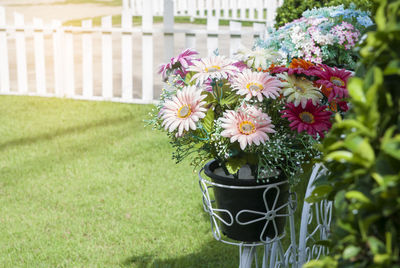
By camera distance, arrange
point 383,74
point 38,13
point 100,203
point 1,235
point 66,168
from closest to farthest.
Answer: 1. point 383,74
2. point 1,235
3. point 100,203
4. point 66,168
5. point 38,13

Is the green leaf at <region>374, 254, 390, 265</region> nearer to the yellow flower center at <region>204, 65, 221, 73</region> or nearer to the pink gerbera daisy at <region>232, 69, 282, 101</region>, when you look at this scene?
the pink gerbera daisy at <region>232, 69, 282, 101</region>

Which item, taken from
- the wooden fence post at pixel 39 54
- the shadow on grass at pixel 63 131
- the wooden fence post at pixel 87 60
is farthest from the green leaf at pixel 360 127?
the wooden fence post at pixel 39 54

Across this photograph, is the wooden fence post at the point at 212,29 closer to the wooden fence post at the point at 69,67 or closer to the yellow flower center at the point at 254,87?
the wooden fence post at the point at 69,67

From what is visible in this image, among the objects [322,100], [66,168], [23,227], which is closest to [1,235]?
[23,227]

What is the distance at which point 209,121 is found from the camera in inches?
61.4

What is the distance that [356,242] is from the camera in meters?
0.80

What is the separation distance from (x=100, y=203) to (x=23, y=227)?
22.3 inches

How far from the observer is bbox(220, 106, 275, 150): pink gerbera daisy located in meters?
1.45

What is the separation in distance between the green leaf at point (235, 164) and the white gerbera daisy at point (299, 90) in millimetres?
244

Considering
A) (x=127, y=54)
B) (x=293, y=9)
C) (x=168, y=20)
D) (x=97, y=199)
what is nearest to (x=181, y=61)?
(x=97, y=199)

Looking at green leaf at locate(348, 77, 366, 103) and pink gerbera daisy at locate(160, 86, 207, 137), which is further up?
green leaf at locate(348, 77, 366, 103)

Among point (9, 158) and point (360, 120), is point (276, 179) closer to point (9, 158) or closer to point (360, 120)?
point (360, 120)

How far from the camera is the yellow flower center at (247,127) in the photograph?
147 centimetres

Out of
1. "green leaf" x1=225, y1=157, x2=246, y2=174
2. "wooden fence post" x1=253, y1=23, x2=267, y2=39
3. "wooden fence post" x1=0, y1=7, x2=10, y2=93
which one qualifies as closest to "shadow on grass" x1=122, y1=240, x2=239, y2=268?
"green leaf" x1=225, y1=157, x2=246, y2=174
